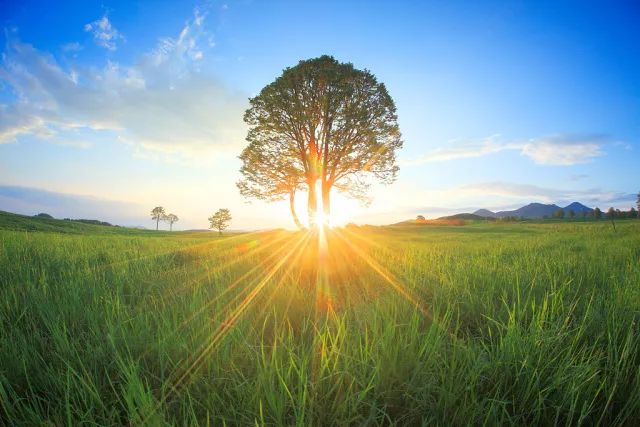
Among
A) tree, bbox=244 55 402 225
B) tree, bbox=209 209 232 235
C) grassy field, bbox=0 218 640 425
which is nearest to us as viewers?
grassy field, bbox=0 218 640 425

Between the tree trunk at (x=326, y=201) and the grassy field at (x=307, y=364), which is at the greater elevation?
the tree trunk at (x=326, y=201)

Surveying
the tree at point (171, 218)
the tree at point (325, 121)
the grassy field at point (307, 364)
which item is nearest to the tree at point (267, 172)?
the tree at point (325, 121)

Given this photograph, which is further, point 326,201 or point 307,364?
point 326,201

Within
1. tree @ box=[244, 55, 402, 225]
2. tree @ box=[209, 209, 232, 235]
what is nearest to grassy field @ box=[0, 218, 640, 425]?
tree @ box=[244, 55, 402, 225]

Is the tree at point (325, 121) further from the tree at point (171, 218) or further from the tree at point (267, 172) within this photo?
the tree at point (171, 218)

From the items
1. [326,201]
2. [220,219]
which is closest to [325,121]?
[326,201]

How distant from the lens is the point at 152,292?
10.7ft

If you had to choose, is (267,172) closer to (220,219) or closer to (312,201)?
(312,201)

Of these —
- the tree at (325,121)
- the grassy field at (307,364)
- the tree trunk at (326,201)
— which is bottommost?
the grassy field at (307,364)

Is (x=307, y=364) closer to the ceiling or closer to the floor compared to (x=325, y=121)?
closer to the floor

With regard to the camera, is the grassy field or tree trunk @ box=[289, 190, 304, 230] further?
tree trunk @ box=[289, 190, 304, 230]

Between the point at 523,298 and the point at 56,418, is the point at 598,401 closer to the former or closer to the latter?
the point at 523,298

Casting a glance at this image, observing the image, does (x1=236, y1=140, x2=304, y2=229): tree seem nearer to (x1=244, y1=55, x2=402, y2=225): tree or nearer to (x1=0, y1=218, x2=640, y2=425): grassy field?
(x1=244, y1=55, x2=402, y2=225): tree

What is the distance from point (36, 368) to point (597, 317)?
353 centimetres
